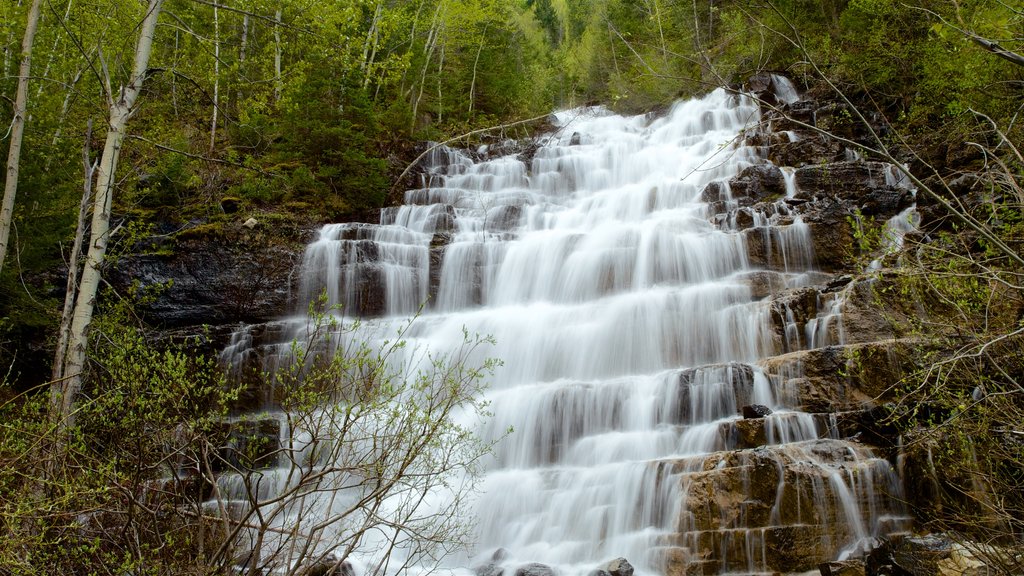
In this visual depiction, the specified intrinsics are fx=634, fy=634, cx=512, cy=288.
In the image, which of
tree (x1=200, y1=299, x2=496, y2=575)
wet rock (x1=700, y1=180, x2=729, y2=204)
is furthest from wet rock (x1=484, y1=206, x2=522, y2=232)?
tree (x1=200, y1=299, x2=496, y2=575)

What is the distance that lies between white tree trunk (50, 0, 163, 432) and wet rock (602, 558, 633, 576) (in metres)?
6.11

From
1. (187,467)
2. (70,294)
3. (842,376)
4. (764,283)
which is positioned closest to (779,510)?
(842,376)

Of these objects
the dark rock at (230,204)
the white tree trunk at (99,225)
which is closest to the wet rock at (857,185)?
the white tree trunk at (99,225)

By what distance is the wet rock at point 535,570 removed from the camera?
25.0 feet

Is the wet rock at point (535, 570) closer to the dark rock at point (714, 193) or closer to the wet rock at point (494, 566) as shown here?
the wet rock at point (494, 566)

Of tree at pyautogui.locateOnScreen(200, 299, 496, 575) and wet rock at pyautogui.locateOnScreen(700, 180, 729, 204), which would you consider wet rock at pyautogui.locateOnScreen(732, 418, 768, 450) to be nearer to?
tree at pyautogui.locateOnScreen(200, 299, 496, 575)

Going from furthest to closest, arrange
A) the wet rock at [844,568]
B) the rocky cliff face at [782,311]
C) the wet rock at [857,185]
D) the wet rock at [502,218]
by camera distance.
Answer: the wet rock at [502,218] → the wet rock at [857,185] → the rocky cliff face at [782,311] → the wet rock at [844,568]

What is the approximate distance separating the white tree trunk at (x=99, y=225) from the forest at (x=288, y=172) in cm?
3

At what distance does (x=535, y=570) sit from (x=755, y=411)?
3.69 meters

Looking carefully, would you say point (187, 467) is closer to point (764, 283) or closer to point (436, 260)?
point (436, 260)

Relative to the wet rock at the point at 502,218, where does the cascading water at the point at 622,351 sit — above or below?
below

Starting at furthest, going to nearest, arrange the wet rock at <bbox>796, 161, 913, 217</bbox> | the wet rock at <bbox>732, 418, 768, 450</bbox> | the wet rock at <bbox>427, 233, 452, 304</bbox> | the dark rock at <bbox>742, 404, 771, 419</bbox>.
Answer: the wet rock at <bbox>427, 233, 452, 304</bbox> → the wet rock at <bbox>796, 161, 913, 217</bbox> → the dark rock at <bbox>742, 404, 771, 419</bbox> → the wet rock at <bbox>732, 418, 768, 450</bbox>

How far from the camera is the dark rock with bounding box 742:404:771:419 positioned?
28.7ft

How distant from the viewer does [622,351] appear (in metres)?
11.9
